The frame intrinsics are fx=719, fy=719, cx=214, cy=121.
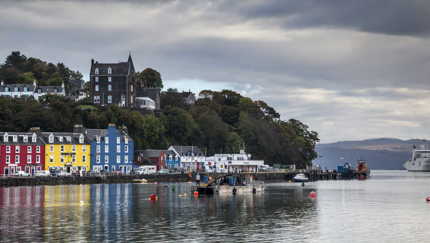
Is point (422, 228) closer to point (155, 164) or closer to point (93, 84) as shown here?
point (155, 164)

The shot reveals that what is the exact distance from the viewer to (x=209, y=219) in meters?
61.2

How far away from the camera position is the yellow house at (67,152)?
139 m

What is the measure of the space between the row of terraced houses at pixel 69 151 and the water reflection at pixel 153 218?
46165mm

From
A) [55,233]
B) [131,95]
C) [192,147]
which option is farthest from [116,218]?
[131,95]

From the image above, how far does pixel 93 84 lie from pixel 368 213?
13203 cm

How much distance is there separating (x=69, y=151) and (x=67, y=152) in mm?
524

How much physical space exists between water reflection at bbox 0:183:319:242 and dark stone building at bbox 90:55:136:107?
103045 mm

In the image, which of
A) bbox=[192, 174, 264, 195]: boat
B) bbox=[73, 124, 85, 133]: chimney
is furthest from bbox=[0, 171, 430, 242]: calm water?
bbox=[73, 124, 85, 133]: chimney

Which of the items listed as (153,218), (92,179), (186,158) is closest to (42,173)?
(92,179)

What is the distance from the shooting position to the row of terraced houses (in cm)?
13225

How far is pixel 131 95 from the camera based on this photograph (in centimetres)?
19275

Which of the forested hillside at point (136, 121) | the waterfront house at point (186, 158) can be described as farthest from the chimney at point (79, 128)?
the waterfront house at point (186, 158)

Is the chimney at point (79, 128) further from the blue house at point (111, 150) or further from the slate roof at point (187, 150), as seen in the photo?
the slate roof at point (187, 150)

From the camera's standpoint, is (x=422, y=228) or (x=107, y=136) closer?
(x=422, y=228)
